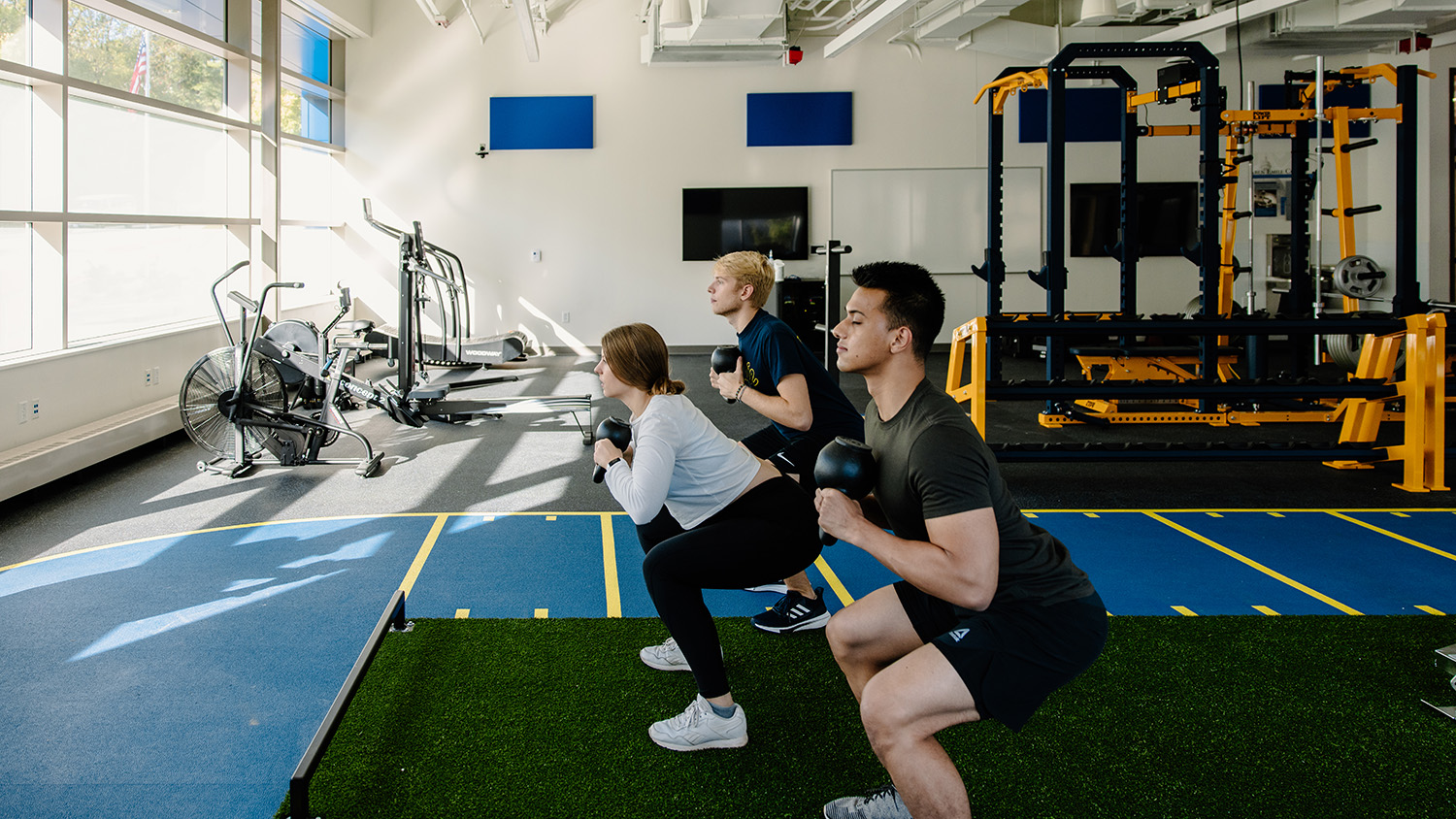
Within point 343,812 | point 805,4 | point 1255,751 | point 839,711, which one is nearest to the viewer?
point 343,812

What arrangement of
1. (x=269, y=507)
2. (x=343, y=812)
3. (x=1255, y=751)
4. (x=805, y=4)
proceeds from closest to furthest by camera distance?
1. (x=343, y=812)
2. (x=1255, y=751)
3. (x=269, y=507)
4. (x=805, y=4)

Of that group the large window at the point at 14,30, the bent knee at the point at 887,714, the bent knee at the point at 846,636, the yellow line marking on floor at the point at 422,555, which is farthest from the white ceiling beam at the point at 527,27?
A: the bent knee at the point at 887,714

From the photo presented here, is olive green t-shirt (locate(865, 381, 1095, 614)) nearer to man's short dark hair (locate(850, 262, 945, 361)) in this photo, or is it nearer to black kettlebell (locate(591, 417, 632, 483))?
man's short dark hair (locate(850, 262, 945, 361))

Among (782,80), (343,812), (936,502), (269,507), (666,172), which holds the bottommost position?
(343,812)

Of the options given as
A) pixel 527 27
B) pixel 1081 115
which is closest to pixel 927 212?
pixel 1081 115

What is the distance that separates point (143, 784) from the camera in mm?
2303

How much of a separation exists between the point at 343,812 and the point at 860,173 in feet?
33.5

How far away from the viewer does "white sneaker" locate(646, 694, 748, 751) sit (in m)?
2.41

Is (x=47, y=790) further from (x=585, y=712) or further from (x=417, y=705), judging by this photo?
(x=585, y=712)

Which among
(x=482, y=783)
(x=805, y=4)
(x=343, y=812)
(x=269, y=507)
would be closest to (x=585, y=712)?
(x=482, y=783)

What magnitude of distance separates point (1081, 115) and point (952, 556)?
1098cm

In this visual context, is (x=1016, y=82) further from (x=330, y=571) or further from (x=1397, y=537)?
(x=330, y=571)

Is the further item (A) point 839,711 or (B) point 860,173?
(B) point 860,173

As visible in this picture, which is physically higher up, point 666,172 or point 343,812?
point 666,172
